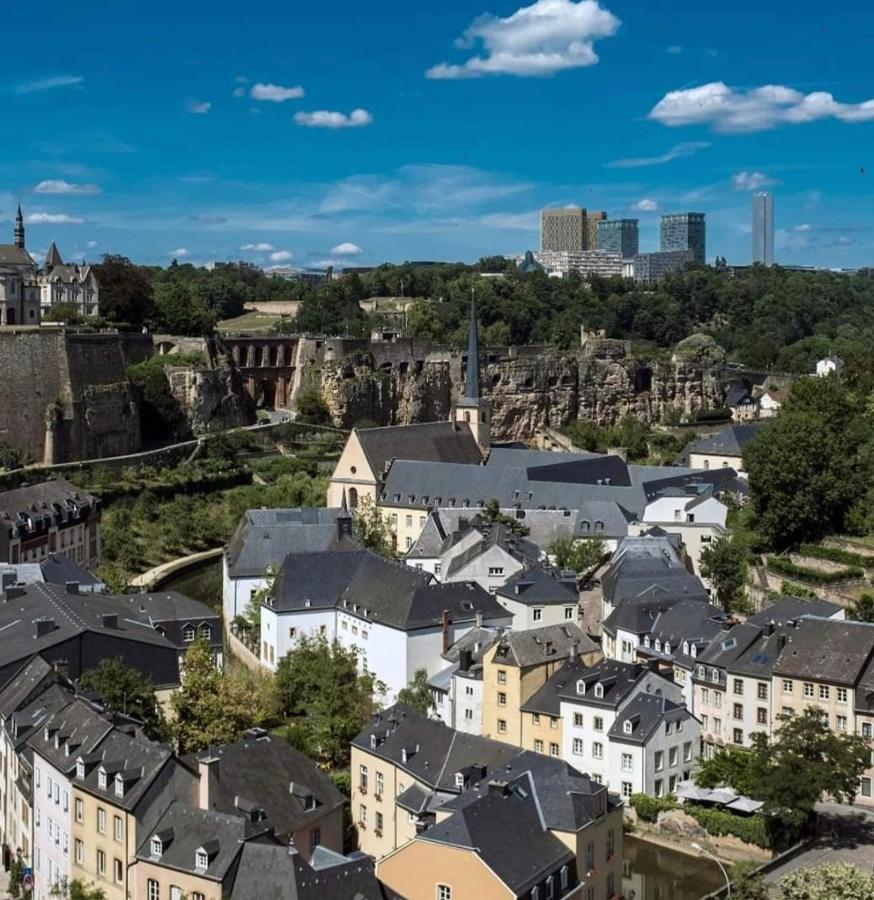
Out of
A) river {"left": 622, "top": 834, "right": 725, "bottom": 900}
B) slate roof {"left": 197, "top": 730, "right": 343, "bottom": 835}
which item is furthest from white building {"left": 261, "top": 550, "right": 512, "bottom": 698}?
slate roof {"left": 197, "top": 730, "right": 343, "bottom": 835}

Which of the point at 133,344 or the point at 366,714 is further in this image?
the point at 133,344

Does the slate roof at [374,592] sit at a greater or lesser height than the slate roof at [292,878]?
greater

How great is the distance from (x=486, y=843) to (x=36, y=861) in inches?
362

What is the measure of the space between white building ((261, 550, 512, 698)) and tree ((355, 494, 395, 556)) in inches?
270

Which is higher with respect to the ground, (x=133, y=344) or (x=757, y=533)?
(x=133, y=344)

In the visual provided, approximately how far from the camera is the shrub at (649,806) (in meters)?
29.4

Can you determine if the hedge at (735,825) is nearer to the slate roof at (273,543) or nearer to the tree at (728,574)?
the tree at (728,574)

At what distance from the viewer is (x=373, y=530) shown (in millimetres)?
48969

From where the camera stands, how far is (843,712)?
3036 cm

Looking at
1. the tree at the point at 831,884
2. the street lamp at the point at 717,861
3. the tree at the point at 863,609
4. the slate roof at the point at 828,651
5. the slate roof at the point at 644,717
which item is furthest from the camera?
the tree at the point at 863,609

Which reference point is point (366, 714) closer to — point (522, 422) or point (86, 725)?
point (86, 725)

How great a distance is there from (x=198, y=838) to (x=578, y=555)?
871 inches

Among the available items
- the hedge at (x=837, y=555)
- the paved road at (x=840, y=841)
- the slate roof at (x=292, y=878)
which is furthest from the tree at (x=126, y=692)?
the hedge at (x=837, y=555)

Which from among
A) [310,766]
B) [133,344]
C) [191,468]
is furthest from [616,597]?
[133,344]
